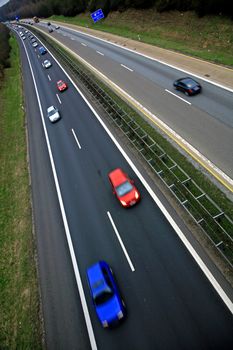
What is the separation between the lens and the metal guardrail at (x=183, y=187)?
576 inches

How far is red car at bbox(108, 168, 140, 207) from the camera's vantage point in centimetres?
1850

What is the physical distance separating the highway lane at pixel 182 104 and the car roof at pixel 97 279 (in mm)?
9875

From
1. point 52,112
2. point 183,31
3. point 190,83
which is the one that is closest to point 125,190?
point 190,83

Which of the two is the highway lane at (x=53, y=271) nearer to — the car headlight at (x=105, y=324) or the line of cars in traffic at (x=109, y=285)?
the car headlight at (x=105, y=324)

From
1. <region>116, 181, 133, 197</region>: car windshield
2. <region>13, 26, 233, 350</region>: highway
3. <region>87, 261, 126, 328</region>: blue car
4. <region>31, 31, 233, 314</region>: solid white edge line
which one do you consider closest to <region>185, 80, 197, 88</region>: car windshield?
<region>31, 31, 233, 314</region>: solid white edge line

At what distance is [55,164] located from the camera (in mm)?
26359

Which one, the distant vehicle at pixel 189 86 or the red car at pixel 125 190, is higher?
the distant vehicle at pixel 189 86

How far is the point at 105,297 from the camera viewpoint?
14.1 metres

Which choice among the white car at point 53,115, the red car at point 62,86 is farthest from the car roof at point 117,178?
the red car at point 62,86

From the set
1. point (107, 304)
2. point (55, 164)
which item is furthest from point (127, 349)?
point (55, 164)

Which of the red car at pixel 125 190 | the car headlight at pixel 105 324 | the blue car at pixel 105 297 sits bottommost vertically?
the car headlight at pixel 105 324

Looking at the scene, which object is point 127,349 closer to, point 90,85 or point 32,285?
point 32,285

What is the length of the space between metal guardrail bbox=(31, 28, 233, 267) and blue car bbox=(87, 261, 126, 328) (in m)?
5.45

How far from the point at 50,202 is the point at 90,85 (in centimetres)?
1912
